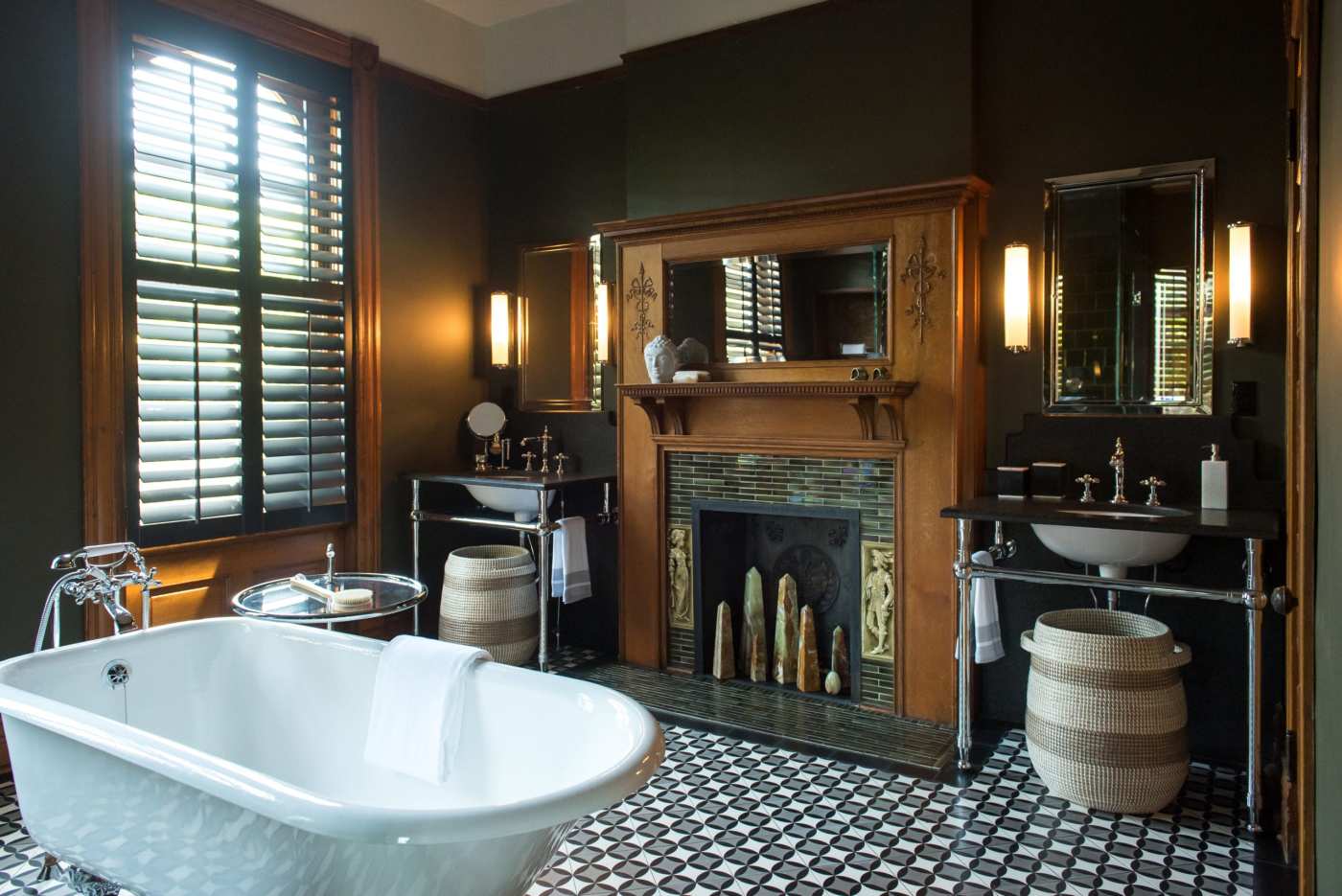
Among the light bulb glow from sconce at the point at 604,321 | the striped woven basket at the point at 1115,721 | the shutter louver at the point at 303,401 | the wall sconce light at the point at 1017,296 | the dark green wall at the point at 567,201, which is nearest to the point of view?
the striped woven basket at the point at 1115,721

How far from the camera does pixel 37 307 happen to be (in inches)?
130

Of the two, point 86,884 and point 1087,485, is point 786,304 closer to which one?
point 1087,485

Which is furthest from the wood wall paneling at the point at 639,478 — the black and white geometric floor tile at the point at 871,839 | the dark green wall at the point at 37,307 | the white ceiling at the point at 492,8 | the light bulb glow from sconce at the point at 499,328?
the dark green wall at the point at 37,307

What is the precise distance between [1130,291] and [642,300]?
198 cm

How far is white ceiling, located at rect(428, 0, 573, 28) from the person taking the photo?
187 inches

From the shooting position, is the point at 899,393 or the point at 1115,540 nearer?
the point at 1115,540

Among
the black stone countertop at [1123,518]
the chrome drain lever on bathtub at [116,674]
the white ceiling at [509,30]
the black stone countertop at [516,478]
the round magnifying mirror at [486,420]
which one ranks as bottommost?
the chrome drain lever on bathtub at [116,674]

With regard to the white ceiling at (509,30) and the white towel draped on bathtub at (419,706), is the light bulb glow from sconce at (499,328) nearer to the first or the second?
the white ceiling at (509,30)

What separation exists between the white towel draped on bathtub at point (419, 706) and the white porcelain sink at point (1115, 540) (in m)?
1.85

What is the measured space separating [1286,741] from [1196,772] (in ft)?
2.04

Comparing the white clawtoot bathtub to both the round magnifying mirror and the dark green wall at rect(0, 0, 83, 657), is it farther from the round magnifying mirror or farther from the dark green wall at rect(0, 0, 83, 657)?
the round magnifying mirror

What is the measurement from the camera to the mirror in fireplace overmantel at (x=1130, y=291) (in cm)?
323

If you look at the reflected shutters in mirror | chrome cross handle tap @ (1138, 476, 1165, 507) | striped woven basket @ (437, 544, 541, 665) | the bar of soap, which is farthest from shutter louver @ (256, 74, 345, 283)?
chrome cross handle tap @ (1138, 476, 1165, 507)

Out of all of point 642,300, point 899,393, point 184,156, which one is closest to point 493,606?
point 642,300
